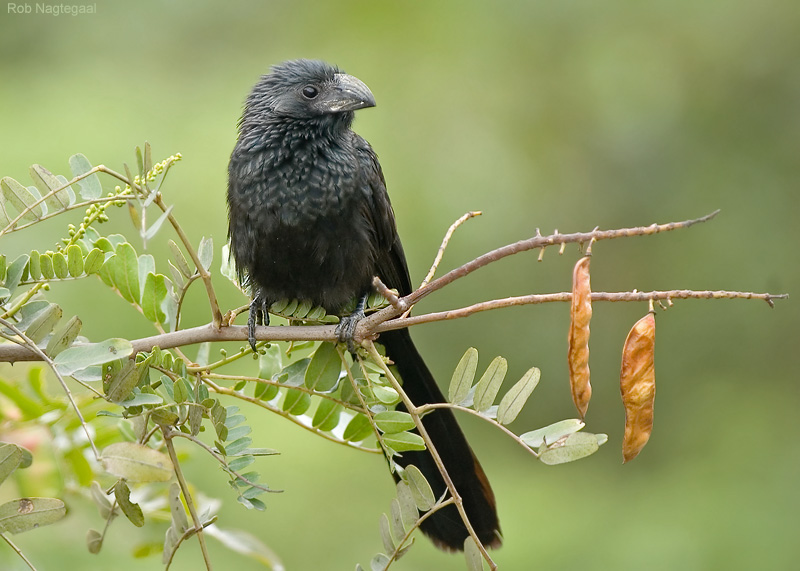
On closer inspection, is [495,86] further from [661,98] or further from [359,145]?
[359,145]

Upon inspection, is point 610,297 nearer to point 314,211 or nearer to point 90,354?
point 90,354

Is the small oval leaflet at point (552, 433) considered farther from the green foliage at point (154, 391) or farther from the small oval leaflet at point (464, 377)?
the small oval leaflet at point (464, 377)

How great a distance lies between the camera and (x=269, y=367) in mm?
1714

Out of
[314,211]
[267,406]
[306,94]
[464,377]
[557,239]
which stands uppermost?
[306,94]

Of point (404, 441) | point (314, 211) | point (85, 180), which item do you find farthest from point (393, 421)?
point (314, 211)

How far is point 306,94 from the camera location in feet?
7.40

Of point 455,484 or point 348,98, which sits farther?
point 348,98

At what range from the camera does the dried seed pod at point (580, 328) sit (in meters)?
1.18

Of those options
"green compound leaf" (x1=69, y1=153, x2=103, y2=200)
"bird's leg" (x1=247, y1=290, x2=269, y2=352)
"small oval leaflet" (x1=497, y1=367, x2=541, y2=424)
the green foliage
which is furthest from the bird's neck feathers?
"small oval leaflet" (x1=497, y1=367, x2=541, y2=424)

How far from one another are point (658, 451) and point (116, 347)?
3750mm

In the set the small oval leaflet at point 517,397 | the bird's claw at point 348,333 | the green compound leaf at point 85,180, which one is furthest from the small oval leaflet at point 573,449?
the green compound leaf at point 85,180

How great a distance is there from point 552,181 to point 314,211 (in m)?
2.57

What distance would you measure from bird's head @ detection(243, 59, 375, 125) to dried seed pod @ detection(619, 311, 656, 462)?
47.7 inches

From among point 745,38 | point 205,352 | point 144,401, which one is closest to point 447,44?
point 745,38
